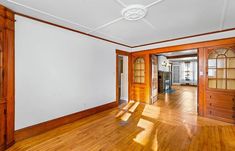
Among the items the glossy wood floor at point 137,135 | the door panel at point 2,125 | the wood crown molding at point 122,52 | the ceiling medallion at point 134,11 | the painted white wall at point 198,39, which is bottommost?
the glossy wood floor at point 137,135

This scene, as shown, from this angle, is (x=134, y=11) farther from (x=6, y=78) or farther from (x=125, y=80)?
(x=125, y=80)

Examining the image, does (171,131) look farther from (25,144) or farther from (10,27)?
(10,27)

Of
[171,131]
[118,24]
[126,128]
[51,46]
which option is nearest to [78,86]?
Result: [51,46]

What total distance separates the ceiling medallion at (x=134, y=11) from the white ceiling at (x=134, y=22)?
0.26 feet

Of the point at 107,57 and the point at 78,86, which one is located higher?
the point at 107,57

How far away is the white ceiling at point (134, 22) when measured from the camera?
1.96m

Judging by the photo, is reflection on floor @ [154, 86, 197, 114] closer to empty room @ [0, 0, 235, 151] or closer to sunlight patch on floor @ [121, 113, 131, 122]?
empty room @ [0, 0, 235, 151]

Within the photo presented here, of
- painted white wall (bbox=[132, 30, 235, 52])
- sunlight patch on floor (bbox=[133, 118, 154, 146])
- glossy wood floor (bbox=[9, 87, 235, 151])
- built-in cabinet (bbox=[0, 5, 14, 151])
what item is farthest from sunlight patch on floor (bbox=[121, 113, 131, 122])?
painted white wall (bbox=[132, 30, 235, 52])

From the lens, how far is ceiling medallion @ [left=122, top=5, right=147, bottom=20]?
2018 mm

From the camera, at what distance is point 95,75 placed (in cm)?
371

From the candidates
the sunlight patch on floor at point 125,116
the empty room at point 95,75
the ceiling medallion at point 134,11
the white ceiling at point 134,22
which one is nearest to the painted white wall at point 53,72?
the empty room at point 95,75

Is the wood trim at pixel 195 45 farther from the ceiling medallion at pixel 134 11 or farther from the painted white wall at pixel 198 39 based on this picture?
the ceiling medallion at pixel 134 11

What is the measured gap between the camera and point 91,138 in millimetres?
2320

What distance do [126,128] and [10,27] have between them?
312 centimetres
